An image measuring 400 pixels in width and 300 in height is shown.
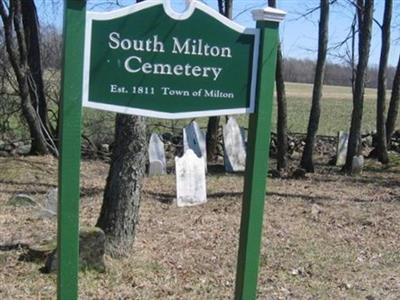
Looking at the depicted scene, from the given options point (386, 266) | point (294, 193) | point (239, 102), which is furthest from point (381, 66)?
point (239, 102)

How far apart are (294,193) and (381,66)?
270 inches

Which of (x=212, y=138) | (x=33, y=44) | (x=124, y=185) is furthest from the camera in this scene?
(x=212, y=138)

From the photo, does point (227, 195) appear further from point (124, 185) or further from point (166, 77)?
point (166, 77)

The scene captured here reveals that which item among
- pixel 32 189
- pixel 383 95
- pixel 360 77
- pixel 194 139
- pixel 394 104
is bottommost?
pixel 32 189

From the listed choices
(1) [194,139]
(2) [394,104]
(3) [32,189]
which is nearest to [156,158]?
(1) [194,139]

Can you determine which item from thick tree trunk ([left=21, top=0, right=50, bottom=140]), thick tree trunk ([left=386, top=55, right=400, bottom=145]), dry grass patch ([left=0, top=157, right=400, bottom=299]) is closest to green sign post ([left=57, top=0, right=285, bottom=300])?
dry grass patch ([left=0, top=157, right=400, bottom=299])

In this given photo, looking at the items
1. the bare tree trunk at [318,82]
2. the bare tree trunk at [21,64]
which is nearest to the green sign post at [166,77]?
the bare tree trunk at [318,82]

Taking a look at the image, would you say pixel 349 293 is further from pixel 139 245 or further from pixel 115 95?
pixel 115 95

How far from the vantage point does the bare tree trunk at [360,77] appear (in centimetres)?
1260

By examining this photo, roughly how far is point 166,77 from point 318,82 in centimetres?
983

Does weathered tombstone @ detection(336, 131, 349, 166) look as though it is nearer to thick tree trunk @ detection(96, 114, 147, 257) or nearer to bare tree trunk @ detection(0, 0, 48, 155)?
bare tree trunk @ detection(0, 0, 48, 155)

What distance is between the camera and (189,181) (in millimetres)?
8945

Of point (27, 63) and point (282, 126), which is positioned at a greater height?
point (27, 63)

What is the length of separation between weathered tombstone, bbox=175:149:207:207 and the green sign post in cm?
498
